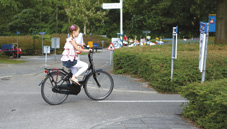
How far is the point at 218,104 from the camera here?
4633 millimetres

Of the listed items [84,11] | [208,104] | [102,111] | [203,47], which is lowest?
[102,111]

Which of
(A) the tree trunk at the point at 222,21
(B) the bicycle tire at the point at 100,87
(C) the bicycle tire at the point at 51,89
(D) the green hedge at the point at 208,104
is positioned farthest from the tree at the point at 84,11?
(D) the green hedge at the point at 208,104

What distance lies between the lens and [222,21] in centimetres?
1686

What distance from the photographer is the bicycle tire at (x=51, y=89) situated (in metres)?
6.98

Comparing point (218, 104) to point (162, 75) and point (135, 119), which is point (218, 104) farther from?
point (162, 75)

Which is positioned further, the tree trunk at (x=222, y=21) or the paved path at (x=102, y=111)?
the tree trunk at (x=222, y=21)

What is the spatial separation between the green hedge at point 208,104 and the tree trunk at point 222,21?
12.1 meters

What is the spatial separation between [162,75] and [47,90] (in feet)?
10.6

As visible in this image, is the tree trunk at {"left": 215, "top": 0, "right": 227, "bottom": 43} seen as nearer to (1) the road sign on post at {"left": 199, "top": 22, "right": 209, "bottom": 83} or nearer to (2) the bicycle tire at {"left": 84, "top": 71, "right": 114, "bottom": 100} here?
(1) the road sign on post at {"left": 199, "top": 22, "right": 209, "bottom": 83}

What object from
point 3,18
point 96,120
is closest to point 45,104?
point 96,120

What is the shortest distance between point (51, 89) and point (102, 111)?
134cm

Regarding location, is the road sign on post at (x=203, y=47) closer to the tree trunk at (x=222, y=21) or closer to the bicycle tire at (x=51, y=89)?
the bicycle tire at (x=51, y=89)

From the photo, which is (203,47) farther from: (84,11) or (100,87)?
(84,11)

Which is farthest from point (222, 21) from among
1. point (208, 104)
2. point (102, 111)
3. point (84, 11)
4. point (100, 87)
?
point (84, 11)
